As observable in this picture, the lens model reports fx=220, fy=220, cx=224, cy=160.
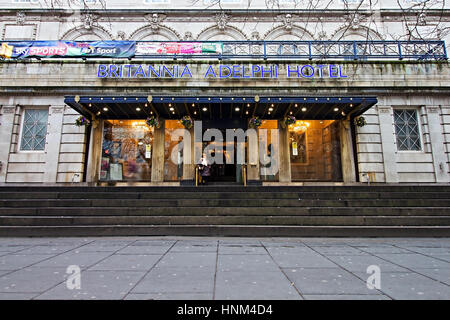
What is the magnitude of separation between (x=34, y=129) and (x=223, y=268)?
15017 mm

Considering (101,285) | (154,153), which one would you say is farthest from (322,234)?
(154,153)

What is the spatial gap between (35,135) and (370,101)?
1863 centimetres

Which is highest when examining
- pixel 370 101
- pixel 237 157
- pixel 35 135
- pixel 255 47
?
pixel 255 47

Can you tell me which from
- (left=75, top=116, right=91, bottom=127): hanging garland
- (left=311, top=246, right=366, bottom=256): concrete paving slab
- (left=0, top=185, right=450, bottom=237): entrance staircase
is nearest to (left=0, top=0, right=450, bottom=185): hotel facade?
(left=75, top=116, right=91, bottom=127): hanging garland

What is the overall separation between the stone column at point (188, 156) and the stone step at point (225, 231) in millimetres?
6532

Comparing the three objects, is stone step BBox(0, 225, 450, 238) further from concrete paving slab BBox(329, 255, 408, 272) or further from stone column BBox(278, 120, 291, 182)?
stone column BBox(278, 120, 291, 182)

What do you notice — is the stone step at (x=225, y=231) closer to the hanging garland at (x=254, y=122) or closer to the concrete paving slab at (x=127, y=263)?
the concrete paving slab at (x=127, y=263)

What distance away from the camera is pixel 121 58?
535 inches

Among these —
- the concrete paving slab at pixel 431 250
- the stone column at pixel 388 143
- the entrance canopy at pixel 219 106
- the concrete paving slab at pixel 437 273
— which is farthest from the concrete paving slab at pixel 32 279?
the stone column at pixel 388 143

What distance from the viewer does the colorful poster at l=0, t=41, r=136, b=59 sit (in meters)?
13.1

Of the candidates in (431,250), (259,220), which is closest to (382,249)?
(431,250)

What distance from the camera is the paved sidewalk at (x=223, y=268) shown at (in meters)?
2.81

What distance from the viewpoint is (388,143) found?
42.5 feet
